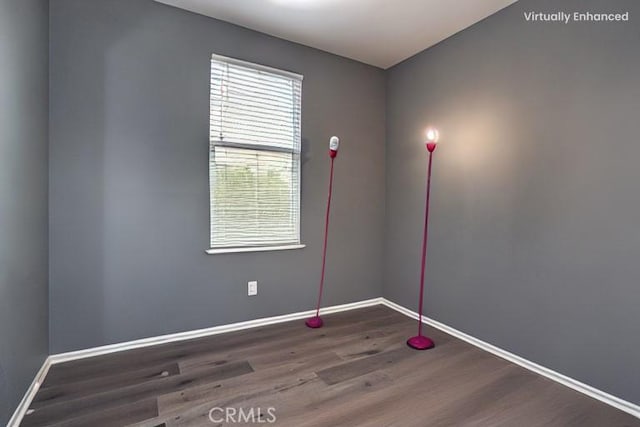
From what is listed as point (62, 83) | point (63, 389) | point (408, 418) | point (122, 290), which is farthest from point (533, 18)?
point (63, 389)

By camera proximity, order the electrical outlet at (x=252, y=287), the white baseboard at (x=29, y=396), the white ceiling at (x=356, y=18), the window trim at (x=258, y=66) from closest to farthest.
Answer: the white baseboard at (x=29, y=396)
the white ceiling at (x=356, y=18)
the window trim at (x=258, y=66)
the electrical outlet at (x=252, y=287)

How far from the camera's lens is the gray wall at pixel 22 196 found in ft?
4.40

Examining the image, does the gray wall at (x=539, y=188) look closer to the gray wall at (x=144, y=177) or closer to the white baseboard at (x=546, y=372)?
the white baseboard at (x=546, y=372)

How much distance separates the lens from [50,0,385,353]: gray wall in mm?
1995

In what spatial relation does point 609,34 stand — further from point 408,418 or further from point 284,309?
point 284,309

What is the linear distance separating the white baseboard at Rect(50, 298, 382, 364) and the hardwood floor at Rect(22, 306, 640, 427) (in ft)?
0.20

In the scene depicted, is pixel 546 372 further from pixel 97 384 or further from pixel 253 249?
pixel 97 384

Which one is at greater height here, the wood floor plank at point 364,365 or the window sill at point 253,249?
the window sill at point 253,249

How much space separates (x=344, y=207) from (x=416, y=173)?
79 cm

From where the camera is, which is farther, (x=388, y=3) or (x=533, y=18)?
Answer: (x=388, y=3)

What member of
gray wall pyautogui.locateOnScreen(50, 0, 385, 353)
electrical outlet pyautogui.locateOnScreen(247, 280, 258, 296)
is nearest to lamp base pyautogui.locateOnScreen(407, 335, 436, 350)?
gray wall pyautogui.locateOnScreen(50, 0, 385, 353)

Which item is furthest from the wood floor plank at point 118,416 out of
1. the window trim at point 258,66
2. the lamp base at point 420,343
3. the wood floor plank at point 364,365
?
the window trim at point 258,66

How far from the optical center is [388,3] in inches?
86.9

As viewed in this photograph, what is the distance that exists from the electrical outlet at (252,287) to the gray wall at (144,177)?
0.18 feet
